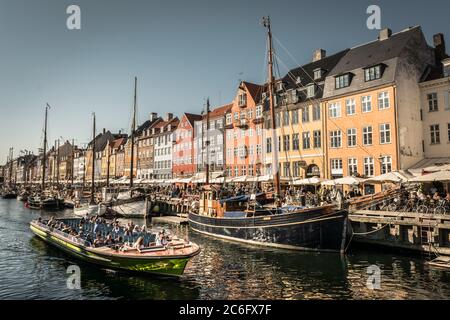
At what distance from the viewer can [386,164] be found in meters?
33.6

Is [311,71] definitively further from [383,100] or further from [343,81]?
[383,100]

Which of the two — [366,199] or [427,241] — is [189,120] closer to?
[366,199]

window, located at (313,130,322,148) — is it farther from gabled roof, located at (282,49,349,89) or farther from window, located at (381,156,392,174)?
window, located at (381,156,392,174)

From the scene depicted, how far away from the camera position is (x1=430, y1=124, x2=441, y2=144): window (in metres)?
33.7

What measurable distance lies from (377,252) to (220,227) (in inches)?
475

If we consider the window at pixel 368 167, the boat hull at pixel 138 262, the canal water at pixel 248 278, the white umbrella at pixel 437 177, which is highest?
the window at pixel 368 167

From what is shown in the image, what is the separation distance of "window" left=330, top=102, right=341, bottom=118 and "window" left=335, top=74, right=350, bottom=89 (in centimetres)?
200

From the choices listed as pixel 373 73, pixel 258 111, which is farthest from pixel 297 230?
pixel 258 111

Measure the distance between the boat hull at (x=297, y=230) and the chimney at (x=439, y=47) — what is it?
2787cm

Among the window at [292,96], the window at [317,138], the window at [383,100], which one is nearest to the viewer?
the window at [383,100]

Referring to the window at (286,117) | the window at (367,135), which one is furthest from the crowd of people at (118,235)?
the window at (286,117)

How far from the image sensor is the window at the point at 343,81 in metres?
38.0

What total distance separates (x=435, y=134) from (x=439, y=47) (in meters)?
11.5

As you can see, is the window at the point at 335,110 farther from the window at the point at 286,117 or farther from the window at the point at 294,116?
the window at the point at 286,117
